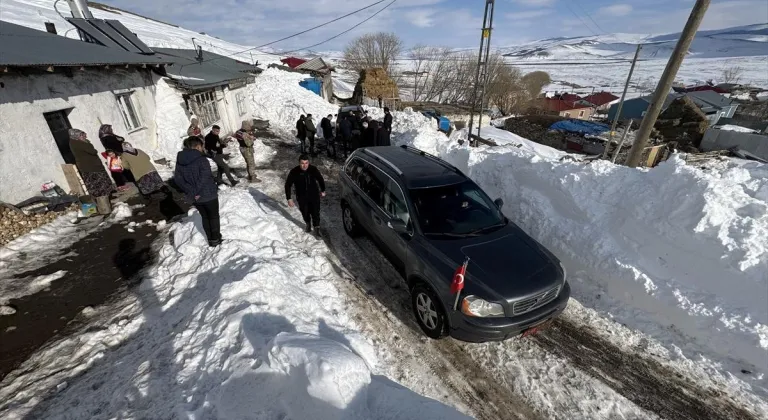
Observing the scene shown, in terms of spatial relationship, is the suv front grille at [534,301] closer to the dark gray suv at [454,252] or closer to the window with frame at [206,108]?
the dark gray suv at [454,252]

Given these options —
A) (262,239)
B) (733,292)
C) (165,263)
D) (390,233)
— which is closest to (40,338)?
(165,263)

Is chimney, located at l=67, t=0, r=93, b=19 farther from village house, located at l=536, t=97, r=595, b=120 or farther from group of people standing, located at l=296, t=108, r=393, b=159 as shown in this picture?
village house, located at l=536, t=97, r=595, b=120

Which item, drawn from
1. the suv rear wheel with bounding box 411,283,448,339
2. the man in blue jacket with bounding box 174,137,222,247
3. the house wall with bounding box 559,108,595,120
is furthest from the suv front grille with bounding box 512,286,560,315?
the house wall with bounding box 559,108,595,120

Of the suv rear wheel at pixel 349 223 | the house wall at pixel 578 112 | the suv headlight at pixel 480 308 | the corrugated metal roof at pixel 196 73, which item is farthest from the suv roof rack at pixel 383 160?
the house wall at pixel 578 112

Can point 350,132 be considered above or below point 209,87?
below

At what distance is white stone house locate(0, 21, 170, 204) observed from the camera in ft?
20.7

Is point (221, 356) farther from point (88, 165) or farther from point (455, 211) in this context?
point (88, 165)

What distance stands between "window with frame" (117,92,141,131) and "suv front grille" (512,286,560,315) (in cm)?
1177

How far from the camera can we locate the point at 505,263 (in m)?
4.07

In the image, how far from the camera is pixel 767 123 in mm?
32625

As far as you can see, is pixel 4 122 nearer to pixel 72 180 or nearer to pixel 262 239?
pixel 72 180

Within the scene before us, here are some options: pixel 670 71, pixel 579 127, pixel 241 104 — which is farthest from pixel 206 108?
pixel 579 127

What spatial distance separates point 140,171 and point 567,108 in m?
59.3

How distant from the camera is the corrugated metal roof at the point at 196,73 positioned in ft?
38.0
